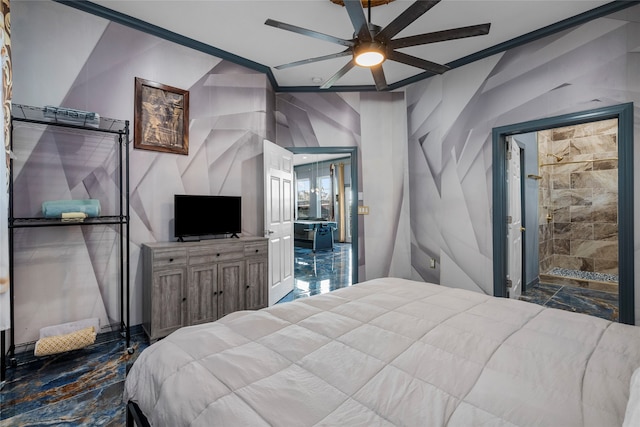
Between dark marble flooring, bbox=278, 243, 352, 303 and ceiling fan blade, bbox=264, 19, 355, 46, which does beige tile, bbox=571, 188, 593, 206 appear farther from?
ceiling fan blade, bbox=264, 19, 355, 46

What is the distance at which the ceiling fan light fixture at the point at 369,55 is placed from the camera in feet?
6.60

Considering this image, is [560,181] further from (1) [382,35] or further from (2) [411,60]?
(1) [382,35]

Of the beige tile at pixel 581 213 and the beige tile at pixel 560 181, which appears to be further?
the beige tile at pixel 560 181

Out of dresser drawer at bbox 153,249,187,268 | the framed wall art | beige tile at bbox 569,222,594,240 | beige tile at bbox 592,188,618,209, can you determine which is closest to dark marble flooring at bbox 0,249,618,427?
dresser drawer at bbox 153,249,187,268

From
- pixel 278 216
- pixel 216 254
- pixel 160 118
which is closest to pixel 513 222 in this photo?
pixel 278 216

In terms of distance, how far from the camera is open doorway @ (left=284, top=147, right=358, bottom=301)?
4430 millimetres

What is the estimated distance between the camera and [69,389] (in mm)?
1972

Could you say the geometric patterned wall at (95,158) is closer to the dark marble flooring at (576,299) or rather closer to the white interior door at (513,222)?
the white interior door at (513,222)

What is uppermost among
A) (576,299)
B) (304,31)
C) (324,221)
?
(304,31)

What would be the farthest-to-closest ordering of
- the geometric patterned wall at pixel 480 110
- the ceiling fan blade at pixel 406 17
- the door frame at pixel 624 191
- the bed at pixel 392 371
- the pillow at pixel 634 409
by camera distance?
the geometric patterned wall at pixel 480 110
the door frame at pixel 624 191
the ceiling fan blade at pixel 406 17
the bed at pixel 392 371
the pillow at pixel 634 409

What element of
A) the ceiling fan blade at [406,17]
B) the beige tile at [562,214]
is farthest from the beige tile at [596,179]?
the ceiling fan blade at [406,17]

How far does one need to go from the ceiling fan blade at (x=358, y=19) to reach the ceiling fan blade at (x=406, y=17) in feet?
0.32

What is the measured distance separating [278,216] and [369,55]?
244 cm

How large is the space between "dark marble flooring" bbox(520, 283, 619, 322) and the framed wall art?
478 cm
